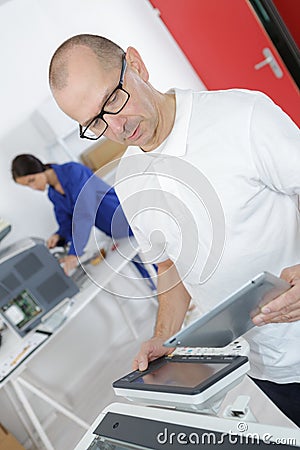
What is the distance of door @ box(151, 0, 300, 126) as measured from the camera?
2811mm

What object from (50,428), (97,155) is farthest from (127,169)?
(50,428)

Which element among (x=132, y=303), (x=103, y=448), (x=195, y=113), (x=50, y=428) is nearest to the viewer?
(x=103, y=448)

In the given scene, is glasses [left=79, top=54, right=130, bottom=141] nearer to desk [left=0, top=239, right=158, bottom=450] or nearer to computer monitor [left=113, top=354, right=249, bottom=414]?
computer monitor [left=113, top=354, right=249, bottom=414]

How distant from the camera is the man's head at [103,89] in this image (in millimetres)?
998

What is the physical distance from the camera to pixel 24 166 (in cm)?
265

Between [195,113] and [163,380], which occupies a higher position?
[195,113]

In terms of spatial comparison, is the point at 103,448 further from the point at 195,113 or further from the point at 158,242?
the point at 195,113

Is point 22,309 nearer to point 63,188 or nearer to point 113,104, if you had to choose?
point 63,188

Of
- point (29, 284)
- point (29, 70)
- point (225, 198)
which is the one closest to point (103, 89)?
point (225, 198)

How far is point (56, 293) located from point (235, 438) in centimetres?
190

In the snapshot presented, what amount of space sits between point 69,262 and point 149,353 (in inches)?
63.3

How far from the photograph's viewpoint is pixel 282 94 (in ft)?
9.67

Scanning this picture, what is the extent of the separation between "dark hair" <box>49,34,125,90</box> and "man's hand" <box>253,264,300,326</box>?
0.53 metres

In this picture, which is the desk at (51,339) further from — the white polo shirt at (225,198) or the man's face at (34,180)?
the white polo shirt at (225,198)
